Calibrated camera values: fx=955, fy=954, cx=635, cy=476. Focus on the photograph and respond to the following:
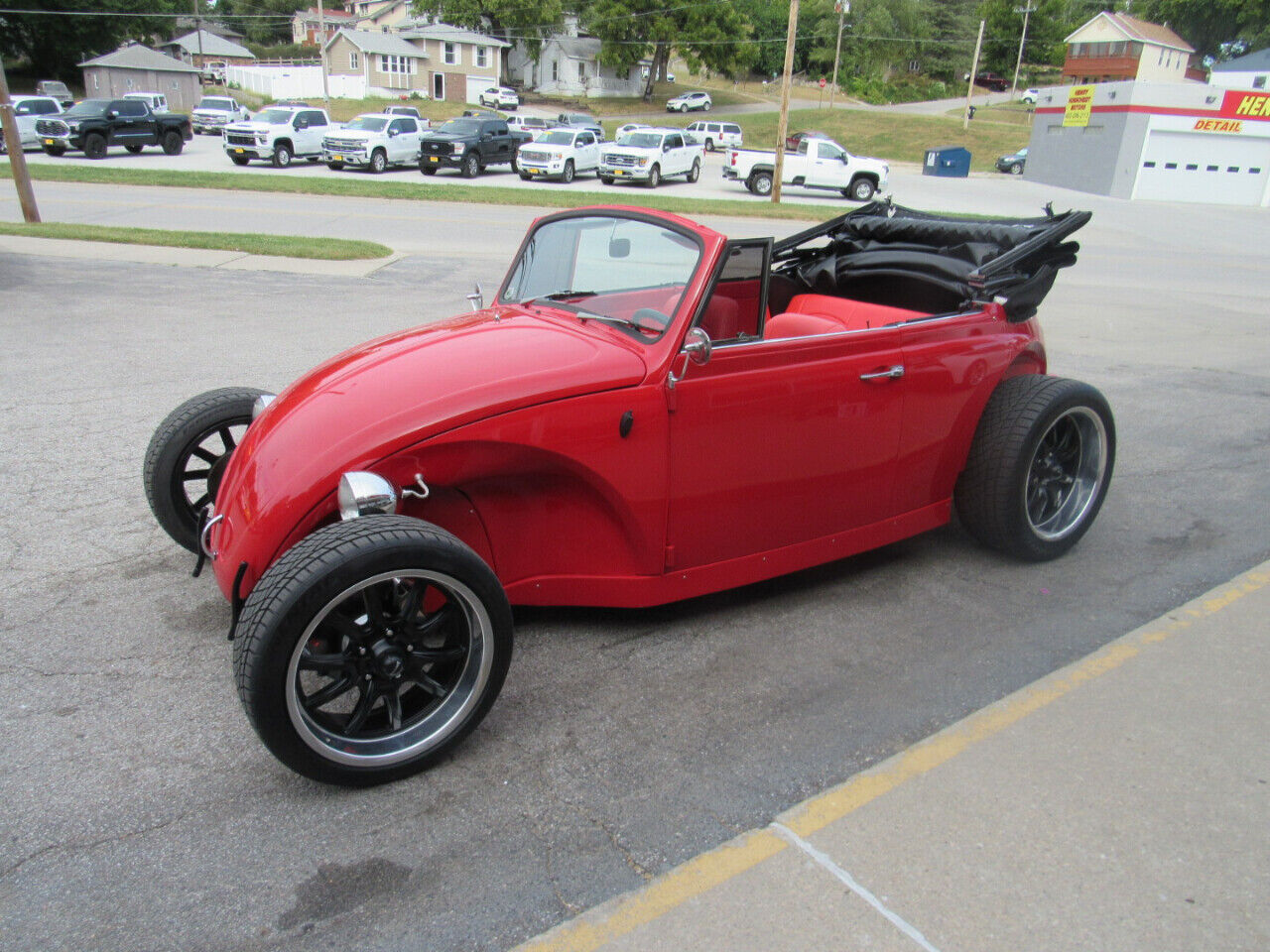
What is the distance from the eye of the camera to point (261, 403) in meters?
4.03

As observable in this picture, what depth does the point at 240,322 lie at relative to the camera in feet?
31.1

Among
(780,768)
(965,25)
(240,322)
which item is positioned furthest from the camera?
(965,25)

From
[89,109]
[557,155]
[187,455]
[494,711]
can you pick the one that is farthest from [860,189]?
[494,711]

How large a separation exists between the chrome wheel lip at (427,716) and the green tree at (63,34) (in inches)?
2878

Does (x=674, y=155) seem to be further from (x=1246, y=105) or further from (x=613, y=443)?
(x=613, y=443)

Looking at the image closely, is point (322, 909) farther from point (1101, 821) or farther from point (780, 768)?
point (1101, 821)

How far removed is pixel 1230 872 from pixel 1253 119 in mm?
46089

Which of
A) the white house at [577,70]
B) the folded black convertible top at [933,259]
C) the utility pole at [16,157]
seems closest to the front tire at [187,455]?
the folded black convertible top at [933,259]

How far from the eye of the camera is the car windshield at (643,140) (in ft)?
96.0

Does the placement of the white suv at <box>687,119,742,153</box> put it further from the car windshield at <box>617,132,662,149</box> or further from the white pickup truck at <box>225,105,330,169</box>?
the white pickup truck at <box>225,105,330,169</box>

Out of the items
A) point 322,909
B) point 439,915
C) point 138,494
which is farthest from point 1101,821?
point 138,494

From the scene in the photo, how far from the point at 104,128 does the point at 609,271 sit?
32073 millimetres

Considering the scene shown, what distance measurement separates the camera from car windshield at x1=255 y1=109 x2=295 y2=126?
1174 inches

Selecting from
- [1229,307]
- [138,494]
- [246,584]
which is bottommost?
[1229,307]
